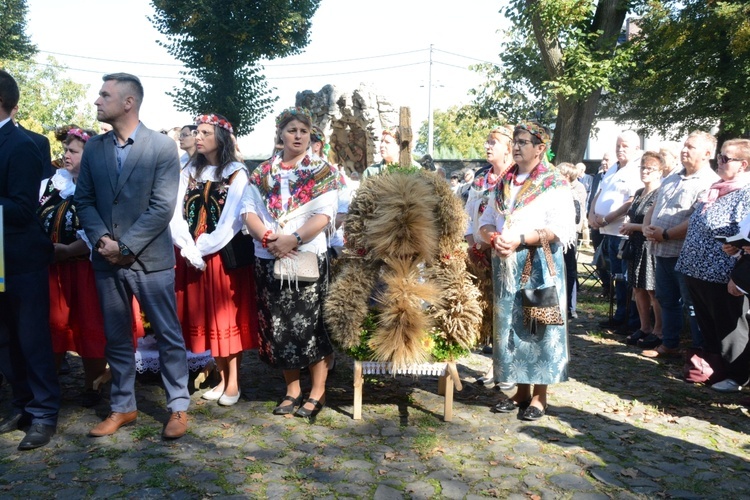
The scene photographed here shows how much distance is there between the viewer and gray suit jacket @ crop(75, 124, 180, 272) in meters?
4.34

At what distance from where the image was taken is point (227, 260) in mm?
5184

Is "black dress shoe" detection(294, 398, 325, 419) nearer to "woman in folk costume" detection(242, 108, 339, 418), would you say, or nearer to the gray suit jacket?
"woman in folk costume" detection(242, 108, 339, 418)

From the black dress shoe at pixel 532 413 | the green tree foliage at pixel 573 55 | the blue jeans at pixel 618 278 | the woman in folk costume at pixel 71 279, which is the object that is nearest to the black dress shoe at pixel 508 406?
the black dress shoe at pixel 532 413

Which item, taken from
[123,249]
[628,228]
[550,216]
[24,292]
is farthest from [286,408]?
[628,228]

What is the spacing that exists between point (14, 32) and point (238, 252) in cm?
4270

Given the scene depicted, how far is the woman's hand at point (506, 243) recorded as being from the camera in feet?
15.5

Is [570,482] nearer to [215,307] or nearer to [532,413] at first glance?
[532,413]

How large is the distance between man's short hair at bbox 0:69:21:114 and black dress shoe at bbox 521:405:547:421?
13.2ft

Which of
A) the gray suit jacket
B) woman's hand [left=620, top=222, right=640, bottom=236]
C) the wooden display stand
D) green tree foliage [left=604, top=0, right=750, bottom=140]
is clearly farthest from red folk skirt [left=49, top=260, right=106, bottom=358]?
green tree foliage [left=604, top=0, right=750, bottom=140]

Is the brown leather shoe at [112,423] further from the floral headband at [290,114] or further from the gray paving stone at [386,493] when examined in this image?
the floral headband at [290,114]

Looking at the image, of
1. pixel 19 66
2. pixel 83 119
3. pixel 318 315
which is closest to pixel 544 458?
pixel 318 315

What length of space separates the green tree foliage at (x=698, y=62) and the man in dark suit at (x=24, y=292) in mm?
15383

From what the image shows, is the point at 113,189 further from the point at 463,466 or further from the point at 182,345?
the point at 463,466

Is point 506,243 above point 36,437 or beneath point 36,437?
above
